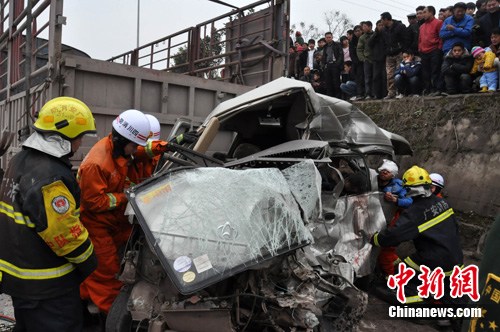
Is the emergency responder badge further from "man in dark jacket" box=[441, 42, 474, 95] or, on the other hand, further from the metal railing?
"man in dark jacket" box=[441, 42, 474, 95]

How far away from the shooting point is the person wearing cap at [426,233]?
3527 mm

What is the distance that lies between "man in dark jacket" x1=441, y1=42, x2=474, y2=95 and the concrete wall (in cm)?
30

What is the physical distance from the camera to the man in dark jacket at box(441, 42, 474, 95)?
586 centimetres

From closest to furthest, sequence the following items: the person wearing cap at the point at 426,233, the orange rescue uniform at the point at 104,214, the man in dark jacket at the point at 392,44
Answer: the orange rescue uniform at the point at 104,214, the person wearing cap at the point at 426,233, the man in dark jacket at the point at 392,44

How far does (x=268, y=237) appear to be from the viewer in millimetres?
2209

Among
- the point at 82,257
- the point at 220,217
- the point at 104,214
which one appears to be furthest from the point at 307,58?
the point at 82,257

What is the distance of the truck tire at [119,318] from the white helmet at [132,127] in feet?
3.69

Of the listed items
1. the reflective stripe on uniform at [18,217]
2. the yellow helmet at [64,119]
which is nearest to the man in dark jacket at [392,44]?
the yellow helmet at [64,119]

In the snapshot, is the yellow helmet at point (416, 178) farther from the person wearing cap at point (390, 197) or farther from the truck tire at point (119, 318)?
the truck tire at point (119, 318)

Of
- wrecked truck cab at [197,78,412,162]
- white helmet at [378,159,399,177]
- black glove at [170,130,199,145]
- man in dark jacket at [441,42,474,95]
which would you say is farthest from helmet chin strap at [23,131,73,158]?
man in dark jacket at [441,42,474,95]

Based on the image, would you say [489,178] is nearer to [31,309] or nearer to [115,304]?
[115,304]

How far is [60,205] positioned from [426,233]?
3.05 m

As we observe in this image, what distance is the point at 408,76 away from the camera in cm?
669

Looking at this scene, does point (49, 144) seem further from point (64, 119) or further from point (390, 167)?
point (390, 167)
